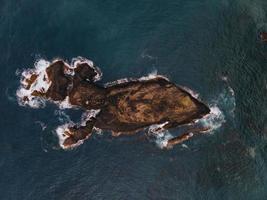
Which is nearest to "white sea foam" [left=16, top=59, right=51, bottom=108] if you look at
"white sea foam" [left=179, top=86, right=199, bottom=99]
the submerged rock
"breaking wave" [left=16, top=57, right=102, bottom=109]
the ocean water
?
"breaking wave" [left=16, top=57, right=102, bottom=109]

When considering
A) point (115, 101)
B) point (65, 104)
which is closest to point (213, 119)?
point (115, 101)

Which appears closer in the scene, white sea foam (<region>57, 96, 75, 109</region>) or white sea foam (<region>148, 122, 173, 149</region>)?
white sea foam (<region>148, 122, 173, 149</region>)

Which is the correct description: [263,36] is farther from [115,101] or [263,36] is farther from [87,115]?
[87,115]

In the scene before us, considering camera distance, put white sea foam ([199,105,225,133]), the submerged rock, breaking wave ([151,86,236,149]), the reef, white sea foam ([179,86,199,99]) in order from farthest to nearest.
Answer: the submerged rock
white sea foam ([179,86,199,99])
the reef
white sea foam ([199,105,225,133])
breaking wave ([151,86,236,149])

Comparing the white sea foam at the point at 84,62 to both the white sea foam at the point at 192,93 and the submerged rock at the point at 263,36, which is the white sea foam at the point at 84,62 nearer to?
the white sea foam at the point at 192,93

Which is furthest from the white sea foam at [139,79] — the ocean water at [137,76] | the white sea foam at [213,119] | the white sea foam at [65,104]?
the white sea foam at [213,119]

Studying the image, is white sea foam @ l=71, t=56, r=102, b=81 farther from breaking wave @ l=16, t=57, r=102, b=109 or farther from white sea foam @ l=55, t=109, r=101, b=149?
white sea foam @ l=55, t=109, r=101, b=149
